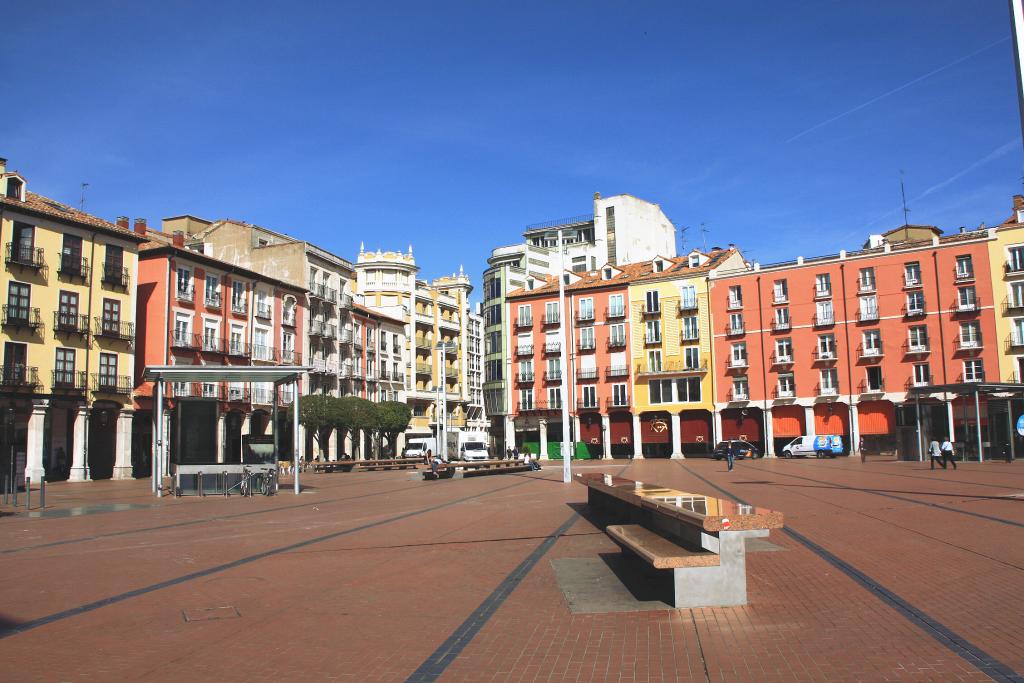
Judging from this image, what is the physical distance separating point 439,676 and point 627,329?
6576 cm

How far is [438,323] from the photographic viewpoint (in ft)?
281

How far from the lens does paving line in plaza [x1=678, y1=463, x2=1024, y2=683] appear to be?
551cm

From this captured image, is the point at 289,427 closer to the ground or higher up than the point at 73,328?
closer to the ground

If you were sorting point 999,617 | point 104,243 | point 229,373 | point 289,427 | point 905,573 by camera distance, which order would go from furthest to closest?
point 289,427 < point 104,243 < point 229,373 < point 905,573 < point 999,617

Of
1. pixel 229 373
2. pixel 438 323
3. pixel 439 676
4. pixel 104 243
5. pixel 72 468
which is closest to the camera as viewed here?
pixel 439 676

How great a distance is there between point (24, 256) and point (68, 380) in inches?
242

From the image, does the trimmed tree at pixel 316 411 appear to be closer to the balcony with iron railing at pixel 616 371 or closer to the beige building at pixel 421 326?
the beige building at pixel 421 326

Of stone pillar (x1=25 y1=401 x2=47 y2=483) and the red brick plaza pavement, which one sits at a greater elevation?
stone pillar (x1=25 y1=401 x2=47 y2=483)

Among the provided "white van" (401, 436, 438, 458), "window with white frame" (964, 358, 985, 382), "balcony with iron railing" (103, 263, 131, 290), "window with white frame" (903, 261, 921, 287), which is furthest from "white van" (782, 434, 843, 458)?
"balcony with iron railing" (103, 263, 131, 290)

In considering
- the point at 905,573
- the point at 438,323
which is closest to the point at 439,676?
the point at 905,573

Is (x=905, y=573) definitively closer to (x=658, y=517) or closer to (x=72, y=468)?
(x=658, y=517)

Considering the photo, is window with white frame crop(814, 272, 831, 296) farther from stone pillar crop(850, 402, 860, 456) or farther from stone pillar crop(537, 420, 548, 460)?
stone pillar crop(537, 420, 548, 460)

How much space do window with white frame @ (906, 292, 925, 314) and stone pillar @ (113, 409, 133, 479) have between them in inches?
1975

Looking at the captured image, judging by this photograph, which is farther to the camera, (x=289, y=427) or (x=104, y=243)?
(x=289, y=427)
